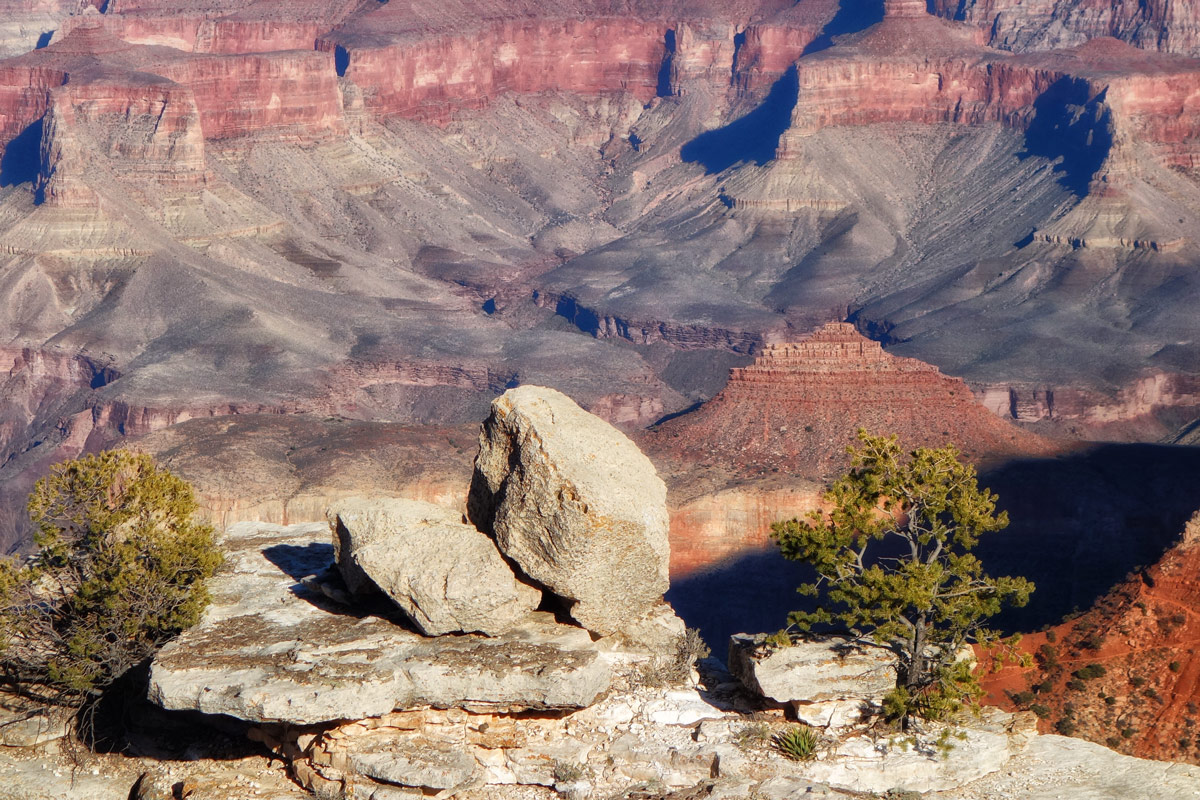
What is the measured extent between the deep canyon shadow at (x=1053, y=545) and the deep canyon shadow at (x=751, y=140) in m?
112

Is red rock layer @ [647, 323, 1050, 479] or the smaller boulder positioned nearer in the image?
the smaller boulder

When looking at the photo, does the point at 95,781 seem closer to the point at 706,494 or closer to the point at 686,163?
the point at 706,494

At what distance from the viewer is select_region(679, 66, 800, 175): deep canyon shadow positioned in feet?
604

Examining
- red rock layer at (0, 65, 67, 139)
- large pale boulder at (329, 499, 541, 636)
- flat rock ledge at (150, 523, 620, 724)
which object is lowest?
red rock layer at (0, 65, 67, 139)

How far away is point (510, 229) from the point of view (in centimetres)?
18025

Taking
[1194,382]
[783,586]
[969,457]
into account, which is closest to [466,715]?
[783,586]

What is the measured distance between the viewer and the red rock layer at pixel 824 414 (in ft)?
231

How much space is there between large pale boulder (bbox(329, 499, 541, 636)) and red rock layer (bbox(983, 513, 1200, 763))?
1633 cm

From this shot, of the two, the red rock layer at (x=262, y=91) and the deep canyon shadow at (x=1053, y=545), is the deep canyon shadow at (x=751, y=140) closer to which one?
the red rock layer at (x=262, y=91)

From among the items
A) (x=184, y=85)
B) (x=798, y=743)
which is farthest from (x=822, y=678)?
(x=184, y=85)

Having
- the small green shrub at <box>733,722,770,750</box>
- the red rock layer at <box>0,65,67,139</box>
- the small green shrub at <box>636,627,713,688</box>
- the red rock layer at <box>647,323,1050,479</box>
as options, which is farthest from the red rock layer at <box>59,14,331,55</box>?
the small green shrub at <box>733,722,770,750</box>

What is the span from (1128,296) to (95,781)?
396 feet

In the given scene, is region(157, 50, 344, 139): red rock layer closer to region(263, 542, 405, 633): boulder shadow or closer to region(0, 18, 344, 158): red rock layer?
region(0, 18, 344, 158): red rock layer

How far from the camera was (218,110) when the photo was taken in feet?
537
